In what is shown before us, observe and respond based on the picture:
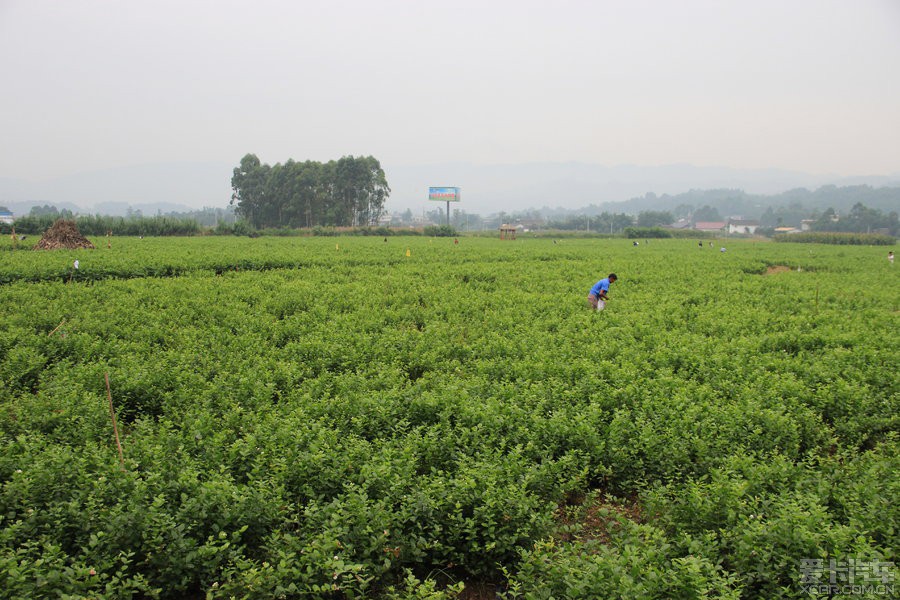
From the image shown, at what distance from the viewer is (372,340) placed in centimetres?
1049

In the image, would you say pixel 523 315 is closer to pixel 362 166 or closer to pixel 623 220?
pixel 362 166

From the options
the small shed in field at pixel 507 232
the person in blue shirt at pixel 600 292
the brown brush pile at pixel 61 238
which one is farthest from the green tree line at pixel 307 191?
the person in blue shirt at pixel 600 292

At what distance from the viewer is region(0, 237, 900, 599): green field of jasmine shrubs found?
3.88 meters

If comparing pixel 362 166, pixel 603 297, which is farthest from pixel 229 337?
pixel 362 166

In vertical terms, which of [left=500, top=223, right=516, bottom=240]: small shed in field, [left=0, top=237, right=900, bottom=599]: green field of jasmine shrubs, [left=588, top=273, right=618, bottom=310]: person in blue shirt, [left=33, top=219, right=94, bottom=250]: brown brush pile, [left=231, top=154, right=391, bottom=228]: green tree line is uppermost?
[left=231, top=154, right=391, bottom=228]: green tree line

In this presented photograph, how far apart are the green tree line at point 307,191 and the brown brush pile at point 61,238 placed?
5755 cm

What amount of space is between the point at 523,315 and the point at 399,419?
285 inches

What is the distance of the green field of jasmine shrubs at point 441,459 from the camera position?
3.88m

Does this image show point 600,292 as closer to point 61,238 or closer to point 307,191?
point 61,238

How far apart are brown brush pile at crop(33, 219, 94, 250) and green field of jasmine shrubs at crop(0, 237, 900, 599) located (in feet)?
64.3

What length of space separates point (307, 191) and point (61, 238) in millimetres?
59738

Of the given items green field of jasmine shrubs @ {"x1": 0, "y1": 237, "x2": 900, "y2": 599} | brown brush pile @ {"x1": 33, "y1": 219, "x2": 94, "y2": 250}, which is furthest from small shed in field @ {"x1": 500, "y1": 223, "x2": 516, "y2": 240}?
green field of jasmine shrubs @ {"x1": 0, "y1": 237, "x2": 900, "y2": 599}

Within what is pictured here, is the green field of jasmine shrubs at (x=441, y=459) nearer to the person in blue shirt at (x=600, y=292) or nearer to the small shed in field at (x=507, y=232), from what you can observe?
the person in blue shirt at (x=600, y=292)

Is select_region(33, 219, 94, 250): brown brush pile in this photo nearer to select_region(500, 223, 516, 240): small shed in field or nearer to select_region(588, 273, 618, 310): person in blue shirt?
select_region(588, 273, 618, 310): person in blue shirt
